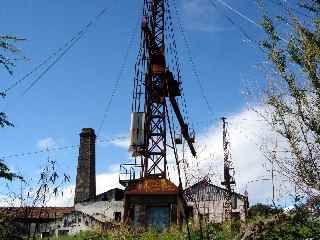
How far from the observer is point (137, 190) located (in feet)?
76.2

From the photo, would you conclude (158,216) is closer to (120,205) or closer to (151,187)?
(151,187)

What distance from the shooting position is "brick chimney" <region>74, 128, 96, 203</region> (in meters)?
34.6

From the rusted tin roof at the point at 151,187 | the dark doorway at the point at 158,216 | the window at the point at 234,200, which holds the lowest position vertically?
A: the dark doorway at the point at 158,216

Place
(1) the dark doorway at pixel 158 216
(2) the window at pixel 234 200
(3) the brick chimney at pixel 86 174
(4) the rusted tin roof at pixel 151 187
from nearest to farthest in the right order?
1. (1) the dark doorway at pixel 158 216
2. (4) the rusted tin roof at pixel 151 187
3. (3) the brick chimney at pixel 86 174
4. (2) the window at pixel 234 200

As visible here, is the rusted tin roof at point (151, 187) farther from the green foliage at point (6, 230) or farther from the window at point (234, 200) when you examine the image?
the green foliage at point (6, 230)

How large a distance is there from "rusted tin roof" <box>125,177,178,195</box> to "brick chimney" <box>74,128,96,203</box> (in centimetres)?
1192

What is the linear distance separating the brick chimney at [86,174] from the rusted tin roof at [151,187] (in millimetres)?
11915

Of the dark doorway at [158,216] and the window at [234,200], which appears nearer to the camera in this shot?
the dark doorway at [158,216]

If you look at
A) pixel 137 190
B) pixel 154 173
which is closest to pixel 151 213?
pixel 137 190

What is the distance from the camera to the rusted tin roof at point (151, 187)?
2312 centimetres

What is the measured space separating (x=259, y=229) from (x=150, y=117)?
778 inches

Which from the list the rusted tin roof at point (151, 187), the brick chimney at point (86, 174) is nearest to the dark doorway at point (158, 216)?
the rusted tin roof at point (151, 187)

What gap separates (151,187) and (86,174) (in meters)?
12.6

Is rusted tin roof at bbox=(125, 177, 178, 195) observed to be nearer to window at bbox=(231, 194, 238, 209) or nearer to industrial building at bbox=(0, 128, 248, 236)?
industrial building at bbox=(0, 128, 248, 236)
